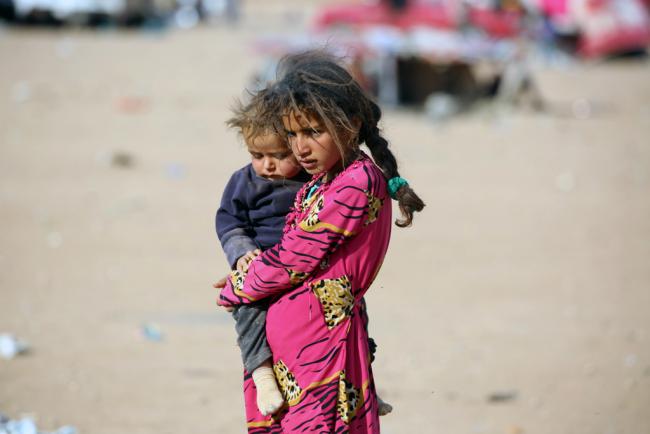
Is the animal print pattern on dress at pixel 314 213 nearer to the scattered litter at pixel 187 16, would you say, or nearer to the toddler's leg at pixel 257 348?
the toddler's leg at pixel 257 348

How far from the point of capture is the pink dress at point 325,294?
2211 millimetres

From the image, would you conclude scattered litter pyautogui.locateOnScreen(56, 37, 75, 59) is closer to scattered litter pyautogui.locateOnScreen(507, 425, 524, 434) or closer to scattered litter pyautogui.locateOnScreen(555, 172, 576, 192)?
scattered litter pyautogui.locateOnScreen(555, 172, 576, 192)

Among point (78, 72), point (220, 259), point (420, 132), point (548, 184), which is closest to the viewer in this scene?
point (220, 259)

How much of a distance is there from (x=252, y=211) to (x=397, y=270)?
4485 mm

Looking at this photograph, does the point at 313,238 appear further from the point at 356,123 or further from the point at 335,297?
the point at 356,123

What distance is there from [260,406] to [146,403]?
2420 millimetres

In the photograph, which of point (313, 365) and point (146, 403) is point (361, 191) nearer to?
point (313, 365)

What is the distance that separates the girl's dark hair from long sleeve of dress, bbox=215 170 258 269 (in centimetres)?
23

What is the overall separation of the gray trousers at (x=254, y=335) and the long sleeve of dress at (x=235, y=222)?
0.13 meters

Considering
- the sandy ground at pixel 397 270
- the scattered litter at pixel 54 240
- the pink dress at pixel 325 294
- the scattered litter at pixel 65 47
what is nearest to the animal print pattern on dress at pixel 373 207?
the pink dress at pixel 325 294

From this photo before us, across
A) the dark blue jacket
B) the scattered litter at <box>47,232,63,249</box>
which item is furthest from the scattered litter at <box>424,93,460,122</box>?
the dark blue jacket

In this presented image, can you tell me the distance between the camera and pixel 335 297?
7.43 ft

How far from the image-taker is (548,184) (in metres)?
9.30

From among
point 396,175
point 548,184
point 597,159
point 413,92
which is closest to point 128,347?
point 396,175
